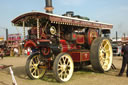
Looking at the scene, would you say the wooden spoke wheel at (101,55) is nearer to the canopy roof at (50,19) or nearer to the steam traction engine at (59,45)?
the steam traction engine at (59,45)

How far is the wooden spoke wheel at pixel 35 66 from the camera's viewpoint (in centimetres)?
600

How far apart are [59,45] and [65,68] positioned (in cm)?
89

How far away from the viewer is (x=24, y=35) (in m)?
6.40

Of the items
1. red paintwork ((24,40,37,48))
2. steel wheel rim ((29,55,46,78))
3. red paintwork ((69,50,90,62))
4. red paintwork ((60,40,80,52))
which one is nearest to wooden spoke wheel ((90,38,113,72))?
red paintwork ((69,50,90,62))

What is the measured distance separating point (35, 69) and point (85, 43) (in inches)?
106

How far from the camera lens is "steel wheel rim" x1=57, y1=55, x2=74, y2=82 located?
17.9ft

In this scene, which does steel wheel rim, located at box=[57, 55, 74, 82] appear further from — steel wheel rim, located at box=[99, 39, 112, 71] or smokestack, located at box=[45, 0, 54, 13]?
smokestack, located at box=[45, 0, 54, 13]

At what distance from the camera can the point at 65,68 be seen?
18.4ft

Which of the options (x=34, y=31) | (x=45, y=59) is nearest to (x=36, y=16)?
(x=34, y=31)

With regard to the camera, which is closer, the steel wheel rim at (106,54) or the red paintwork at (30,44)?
the red paintwork at (30,44)

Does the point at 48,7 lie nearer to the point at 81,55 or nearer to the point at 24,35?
the point at 24,35

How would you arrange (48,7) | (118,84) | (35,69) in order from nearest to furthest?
(118,84) → (35,69) → (48,7)

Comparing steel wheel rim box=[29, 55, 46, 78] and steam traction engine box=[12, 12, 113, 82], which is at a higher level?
steam traction engine box=[12, 12, 113, 82]

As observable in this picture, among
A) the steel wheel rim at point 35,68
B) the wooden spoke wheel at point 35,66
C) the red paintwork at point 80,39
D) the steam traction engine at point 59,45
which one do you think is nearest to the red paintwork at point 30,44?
the steam traction engine at point 59,45
